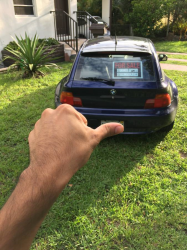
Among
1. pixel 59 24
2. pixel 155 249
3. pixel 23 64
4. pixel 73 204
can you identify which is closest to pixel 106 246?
pixel 155 249

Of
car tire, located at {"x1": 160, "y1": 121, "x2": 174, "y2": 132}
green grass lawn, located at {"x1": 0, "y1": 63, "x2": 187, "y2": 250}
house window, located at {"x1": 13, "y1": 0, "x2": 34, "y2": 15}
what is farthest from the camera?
house window, located at {"x1": 13, "y1": 0, "x2": 34, "y2": 15}

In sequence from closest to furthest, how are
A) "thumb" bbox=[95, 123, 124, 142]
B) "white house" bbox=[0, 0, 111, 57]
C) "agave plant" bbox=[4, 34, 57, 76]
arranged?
"thumb" bbox=[95, 123, 124, 142] → "agave plant" bbox=[4, 34, 57, 76] → "white house" bbox=[0, 0, 111, 57]

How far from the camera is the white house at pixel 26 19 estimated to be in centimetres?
861

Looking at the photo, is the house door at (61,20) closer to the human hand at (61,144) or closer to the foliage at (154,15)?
the foliage at (154,15)

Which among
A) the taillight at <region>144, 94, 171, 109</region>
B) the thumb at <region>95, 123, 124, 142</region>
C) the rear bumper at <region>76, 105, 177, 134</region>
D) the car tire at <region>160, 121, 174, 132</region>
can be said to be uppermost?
the thumb at <region>95, 123, 124, 142</region>

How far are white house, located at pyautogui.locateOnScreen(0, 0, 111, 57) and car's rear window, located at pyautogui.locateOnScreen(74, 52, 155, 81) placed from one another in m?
6.90

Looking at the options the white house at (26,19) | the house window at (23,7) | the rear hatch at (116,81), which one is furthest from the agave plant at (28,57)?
the rear hatch at (116,81)

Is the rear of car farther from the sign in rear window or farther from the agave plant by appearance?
the agave plant

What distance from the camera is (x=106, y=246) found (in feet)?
6.68

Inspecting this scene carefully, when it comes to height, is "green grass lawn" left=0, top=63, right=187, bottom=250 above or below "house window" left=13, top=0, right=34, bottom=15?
below

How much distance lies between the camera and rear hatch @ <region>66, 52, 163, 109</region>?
3.13 metres

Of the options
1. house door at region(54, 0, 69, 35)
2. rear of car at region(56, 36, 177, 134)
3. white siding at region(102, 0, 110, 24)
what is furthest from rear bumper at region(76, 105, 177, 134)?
white siding at region(102, 0, 110, 24)

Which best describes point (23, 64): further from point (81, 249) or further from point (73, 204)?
point (81, 249)

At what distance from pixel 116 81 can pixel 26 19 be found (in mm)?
8093
